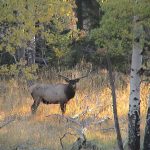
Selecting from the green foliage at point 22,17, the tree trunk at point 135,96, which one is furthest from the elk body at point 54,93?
the tree trunk at point 135,96

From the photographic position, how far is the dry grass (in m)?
12.0

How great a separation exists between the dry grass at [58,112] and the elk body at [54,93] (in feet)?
0.84

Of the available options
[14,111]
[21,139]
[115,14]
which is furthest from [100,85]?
[115,14]

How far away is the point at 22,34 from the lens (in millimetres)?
13977

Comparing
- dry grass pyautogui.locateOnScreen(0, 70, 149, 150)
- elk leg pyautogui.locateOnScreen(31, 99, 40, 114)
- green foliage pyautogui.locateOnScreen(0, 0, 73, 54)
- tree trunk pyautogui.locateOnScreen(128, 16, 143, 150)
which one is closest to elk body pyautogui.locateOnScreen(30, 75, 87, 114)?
elk leg pyautogui.locateOnScreen(31, 99, 40, 114)

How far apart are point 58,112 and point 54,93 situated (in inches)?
23.2

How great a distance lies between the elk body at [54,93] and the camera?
14859 millimetres

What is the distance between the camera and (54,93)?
1502 centimetres

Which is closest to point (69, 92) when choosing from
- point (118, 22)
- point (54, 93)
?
point (54, 93)

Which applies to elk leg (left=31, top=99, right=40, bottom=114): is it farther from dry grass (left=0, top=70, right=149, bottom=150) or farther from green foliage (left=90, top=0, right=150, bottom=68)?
green foliage (left=90, top=0, right=150, bottom=68)

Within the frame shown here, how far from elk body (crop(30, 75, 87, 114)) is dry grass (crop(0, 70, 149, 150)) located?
257 mm

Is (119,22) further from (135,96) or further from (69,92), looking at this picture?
(69,92)

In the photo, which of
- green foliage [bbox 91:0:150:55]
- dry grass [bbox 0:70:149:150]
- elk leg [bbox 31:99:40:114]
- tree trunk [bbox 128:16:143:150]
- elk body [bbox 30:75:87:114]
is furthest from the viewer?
elk body [bbox 30:75:87:114]

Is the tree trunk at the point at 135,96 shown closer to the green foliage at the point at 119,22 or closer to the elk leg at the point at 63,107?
the green foliage at the point at 119,22
